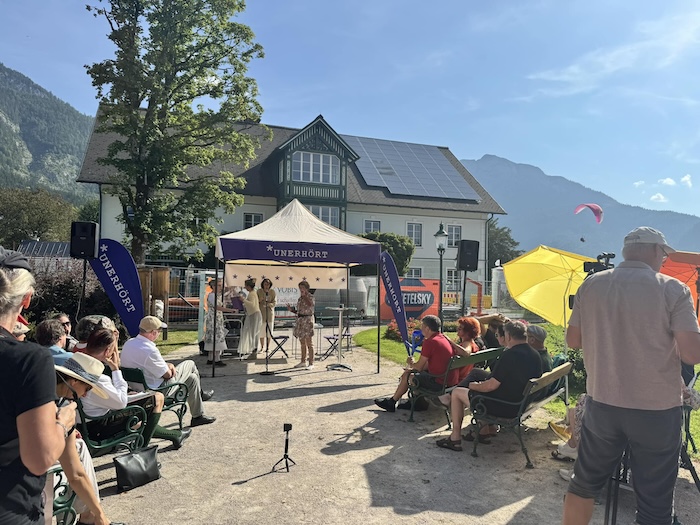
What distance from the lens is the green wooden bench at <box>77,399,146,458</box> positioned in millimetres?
3855

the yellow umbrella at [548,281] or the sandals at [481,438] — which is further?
the yellow umbrella at [548,281]

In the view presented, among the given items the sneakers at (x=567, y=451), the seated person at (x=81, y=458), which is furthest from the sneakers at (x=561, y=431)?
the seated person at (x=81, y=458)

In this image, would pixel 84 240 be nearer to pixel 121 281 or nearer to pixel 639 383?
pixel 121 281

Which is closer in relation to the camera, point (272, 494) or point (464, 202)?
point (272, 494)

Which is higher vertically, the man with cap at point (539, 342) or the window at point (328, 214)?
the window at point (328, 214)

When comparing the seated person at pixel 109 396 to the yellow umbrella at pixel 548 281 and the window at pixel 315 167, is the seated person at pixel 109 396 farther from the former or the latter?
the window at pixel 315 167

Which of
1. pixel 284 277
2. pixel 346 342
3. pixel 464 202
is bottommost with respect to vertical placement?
pixel 346 342

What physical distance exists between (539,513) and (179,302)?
15.5 meters

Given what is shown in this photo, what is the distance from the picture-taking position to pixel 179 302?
17.1 meters

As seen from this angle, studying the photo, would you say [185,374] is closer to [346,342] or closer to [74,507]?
[74,507]

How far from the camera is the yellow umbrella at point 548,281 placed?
7.43m

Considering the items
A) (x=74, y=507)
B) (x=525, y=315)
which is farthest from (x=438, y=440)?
(x=525, y=315)

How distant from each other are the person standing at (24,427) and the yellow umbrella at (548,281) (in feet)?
23.1

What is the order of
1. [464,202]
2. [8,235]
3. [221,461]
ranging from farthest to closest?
[8,235] < [464,202] < [221,461]
